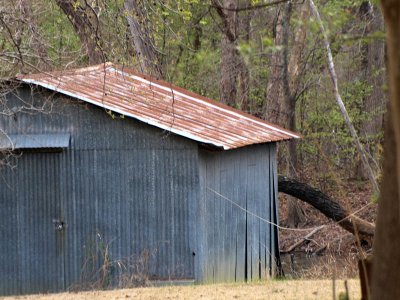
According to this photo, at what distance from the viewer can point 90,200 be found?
48.8ft

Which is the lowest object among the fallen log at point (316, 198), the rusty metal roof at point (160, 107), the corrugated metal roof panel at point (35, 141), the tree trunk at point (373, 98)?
the fallen log at point (316, 198)

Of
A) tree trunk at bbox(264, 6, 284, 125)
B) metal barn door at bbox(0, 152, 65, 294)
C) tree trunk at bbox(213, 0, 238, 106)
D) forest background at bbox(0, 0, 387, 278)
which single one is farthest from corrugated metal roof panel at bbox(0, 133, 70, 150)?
tree trunk at bbox(264, 6, 284, 125)

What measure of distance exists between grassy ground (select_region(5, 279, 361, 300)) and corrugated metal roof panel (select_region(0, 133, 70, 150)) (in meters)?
2.92

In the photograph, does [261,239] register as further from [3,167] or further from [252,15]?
[252,15]

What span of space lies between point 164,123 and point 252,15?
1668cm

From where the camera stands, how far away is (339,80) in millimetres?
31703

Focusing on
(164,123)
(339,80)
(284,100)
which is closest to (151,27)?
(164,123)

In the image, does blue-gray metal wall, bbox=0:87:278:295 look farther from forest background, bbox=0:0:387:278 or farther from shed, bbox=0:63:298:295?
forest background, bbox=0:0:387:278

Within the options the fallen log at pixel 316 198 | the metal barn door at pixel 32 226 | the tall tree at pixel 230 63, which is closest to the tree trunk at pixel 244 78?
the tall tree at pixel 230 63

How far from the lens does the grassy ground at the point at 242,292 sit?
10.8 metres

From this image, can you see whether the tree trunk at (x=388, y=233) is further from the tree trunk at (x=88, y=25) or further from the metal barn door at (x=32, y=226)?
the metal barn door at (x=32, y=226)

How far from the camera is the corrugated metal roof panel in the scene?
577 inches

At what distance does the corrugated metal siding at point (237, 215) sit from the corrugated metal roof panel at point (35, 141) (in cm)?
243

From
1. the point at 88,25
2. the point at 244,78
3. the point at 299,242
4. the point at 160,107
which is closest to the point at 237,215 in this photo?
the point at 160,107
